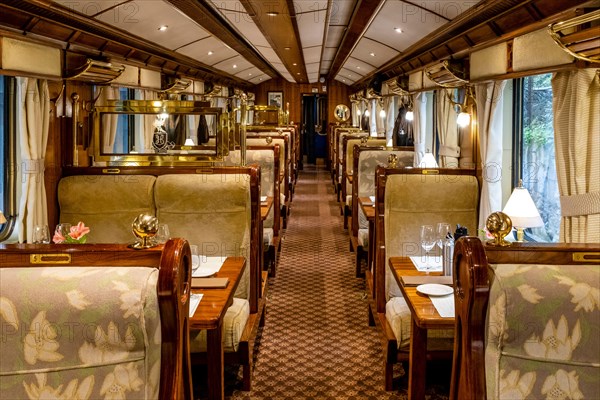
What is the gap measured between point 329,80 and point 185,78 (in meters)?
10.9

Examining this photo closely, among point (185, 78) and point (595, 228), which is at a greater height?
point (185, 78)

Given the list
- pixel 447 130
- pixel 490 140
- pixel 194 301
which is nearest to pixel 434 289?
pixel 194 301

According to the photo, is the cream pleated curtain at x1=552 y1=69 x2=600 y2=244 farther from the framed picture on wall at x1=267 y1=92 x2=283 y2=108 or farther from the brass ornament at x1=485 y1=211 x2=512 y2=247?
the framed picture on wall at x1=267 y1=92 x2=283 y2=108

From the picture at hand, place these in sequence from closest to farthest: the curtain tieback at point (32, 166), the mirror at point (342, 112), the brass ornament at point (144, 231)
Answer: the brass ornament at point (144, 231), the curtain tieback at point (32, 166), the mirror at point (342, 112)

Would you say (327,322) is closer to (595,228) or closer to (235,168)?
(235,168)

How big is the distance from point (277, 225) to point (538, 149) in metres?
3.34

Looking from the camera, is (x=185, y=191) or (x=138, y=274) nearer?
(x=138, y=274)

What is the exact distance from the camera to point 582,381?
65.8 inches

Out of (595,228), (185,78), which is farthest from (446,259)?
(185,78)

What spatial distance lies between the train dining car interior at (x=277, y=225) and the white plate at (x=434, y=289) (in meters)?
0.02

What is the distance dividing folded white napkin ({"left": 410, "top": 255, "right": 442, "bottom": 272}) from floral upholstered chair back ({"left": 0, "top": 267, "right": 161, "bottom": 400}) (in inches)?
82.4

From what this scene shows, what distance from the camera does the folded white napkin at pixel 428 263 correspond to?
3.46 meters

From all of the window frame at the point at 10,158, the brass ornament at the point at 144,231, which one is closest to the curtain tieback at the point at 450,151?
the window frame at the point at 10,158

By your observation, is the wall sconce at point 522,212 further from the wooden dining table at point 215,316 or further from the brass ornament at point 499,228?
the wooden dining table at point 215,316
